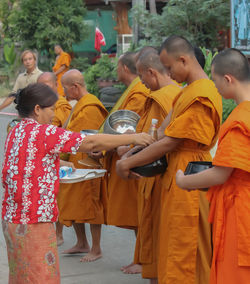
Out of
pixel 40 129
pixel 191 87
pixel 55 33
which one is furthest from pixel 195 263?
pixel 55 33

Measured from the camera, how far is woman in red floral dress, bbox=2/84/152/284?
11.3ft

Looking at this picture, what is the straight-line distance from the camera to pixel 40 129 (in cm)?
Result: 345

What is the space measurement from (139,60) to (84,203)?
1685 millimetres

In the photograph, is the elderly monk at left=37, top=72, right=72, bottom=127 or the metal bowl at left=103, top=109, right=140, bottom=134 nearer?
the metal bowl at left=103, top=109, right=140, bottom=134

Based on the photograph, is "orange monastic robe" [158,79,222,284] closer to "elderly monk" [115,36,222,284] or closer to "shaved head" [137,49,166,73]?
"elderly monk" [115,36,222,284]

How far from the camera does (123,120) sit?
514cm

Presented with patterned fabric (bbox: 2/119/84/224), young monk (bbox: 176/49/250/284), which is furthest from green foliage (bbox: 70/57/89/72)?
young monk (bbox: 176/49/250/284)

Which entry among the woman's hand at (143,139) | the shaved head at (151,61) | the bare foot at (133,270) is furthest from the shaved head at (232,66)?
the bare foot at (133,270)

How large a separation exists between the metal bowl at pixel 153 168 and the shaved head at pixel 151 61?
2.78ft

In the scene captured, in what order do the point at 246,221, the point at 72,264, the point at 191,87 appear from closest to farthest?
the point at 246,221
the point at 191,87
the point at 72,264

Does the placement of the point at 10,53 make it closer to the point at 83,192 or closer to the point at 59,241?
the point at 59,241

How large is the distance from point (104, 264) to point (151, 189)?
1433 mm

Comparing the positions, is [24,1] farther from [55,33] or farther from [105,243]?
[105,243]

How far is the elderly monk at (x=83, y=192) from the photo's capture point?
19.2ft
